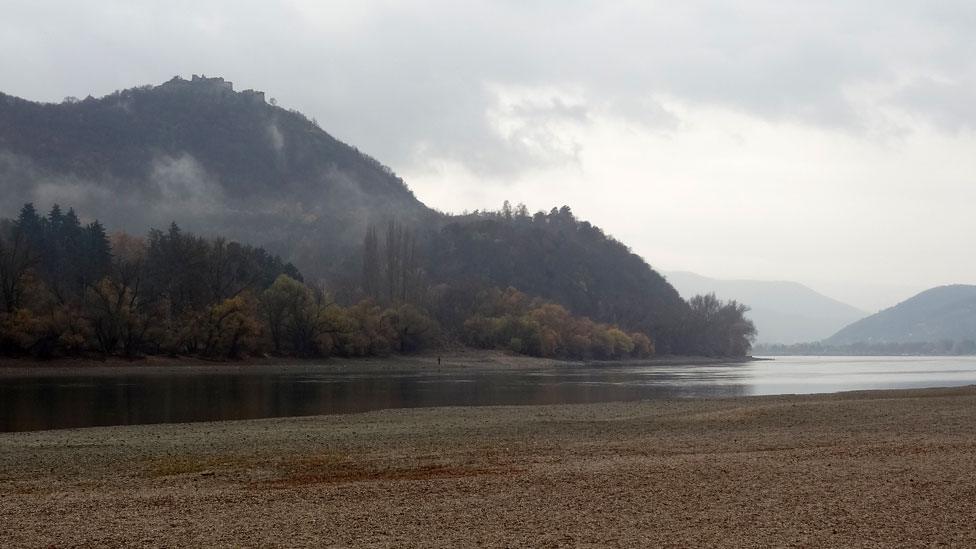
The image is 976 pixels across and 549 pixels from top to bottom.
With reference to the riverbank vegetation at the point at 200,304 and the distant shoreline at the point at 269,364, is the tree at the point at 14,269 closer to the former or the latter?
the riverbank vegetation at the point at 200,304

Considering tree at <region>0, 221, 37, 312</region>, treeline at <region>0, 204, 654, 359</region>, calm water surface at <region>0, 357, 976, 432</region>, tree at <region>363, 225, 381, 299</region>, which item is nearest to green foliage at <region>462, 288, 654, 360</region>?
treeline at <region>0, 204, 654, 359</region>

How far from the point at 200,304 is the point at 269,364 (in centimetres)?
1100

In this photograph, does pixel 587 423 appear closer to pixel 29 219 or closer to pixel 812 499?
pixel 812 499

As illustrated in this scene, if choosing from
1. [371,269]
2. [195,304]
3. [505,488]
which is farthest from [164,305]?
[505,488]

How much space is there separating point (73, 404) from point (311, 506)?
1350 inches

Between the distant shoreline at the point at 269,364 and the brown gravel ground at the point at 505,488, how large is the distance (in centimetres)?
5539

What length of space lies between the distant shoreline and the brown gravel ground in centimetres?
Result: 5539

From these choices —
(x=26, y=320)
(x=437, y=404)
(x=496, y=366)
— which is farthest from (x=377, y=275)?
(x=437, y=404)

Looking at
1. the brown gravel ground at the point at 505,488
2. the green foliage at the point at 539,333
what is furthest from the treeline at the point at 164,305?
the brown gravel ground at the point at 505,488

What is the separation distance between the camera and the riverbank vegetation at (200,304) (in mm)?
85062

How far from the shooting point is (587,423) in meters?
31.6

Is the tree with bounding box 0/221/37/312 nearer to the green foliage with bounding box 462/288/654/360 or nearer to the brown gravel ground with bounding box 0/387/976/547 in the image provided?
the brown gravel ground with bounding box 0/387/976/547

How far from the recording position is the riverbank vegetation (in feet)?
279

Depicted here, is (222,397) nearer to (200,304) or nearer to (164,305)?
(164,305)
